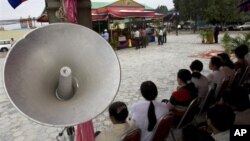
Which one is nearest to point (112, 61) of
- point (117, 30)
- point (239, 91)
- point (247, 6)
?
point (239, 91)

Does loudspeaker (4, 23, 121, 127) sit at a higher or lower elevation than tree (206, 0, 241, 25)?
lower

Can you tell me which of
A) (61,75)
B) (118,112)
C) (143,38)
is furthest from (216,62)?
(143,38)

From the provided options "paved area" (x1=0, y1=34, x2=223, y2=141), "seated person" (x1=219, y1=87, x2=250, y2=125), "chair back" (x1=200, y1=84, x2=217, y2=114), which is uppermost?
"seated person" (x1=219, y1=87, x2=250, y2=125)

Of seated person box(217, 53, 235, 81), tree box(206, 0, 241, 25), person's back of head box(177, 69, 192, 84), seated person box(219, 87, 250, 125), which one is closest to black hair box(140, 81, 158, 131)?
seated person box(219, 87, 250, 125)

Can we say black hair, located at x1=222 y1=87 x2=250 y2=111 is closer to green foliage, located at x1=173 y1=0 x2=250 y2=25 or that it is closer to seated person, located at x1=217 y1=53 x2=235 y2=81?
seated person, located at x1=217 y1=53 x2=235 y2=81

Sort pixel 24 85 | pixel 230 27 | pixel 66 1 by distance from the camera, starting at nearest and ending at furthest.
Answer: pixel 24 85 < pixel 66 1 < pixel 230 27

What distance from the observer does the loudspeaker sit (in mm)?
1301

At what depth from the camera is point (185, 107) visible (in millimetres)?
3494

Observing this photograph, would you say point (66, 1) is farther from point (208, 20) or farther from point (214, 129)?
point (208, 20)

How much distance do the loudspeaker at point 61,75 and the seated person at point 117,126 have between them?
84cm

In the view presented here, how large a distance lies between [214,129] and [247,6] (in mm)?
6565

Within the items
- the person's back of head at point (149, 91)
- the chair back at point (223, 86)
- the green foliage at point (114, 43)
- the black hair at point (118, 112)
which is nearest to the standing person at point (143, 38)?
the green foliage at point (114, 43)

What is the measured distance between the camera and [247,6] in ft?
25.1

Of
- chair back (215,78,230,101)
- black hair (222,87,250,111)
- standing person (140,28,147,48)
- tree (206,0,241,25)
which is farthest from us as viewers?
tree (206,0,241,25)
